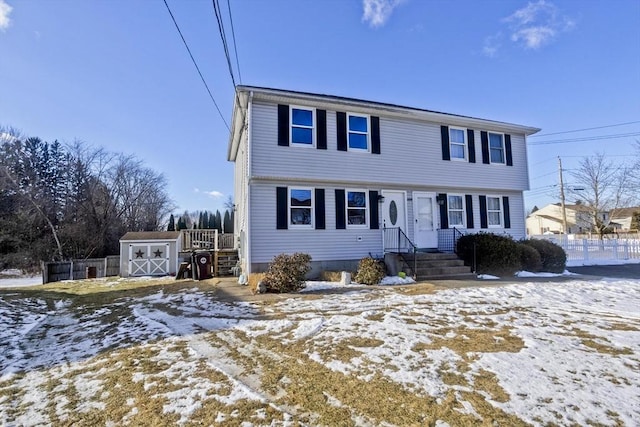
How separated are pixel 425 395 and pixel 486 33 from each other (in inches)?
584

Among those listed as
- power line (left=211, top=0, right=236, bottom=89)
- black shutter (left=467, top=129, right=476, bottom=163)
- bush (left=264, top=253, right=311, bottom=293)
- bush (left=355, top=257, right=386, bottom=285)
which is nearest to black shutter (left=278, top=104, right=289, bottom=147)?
power line (left=211, top=0, right=236, bottom=89)

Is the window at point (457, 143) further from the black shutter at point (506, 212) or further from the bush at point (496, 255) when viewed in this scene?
the bush at point (496, 255)

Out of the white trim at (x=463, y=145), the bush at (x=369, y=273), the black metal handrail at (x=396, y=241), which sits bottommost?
the bush at (x=369, y=273)

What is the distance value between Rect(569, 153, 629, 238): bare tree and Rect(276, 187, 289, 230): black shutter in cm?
3208

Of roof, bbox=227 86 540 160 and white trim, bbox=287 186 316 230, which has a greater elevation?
roof, bbox=227 86 540 160

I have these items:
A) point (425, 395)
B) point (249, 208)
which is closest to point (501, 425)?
point (425, 395)

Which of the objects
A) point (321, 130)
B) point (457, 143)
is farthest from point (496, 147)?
point (321, 130)

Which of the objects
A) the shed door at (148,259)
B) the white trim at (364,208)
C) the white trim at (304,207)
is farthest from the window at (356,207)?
the shed door at (148,259)

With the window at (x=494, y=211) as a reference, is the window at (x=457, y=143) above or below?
above

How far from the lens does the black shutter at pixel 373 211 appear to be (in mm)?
11750

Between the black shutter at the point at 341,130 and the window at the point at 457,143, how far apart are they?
476 cm

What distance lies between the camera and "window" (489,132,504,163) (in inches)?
542

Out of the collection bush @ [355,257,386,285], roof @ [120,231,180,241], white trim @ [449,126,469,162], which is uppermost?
white trim @ [449,126,469,162]

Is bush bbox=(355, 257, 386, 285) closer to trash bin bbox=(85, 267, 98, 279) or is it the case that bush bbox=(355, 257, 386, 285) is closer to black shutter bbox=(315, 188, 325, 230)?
black shutter bbox=(315, 188, 325, 230)
